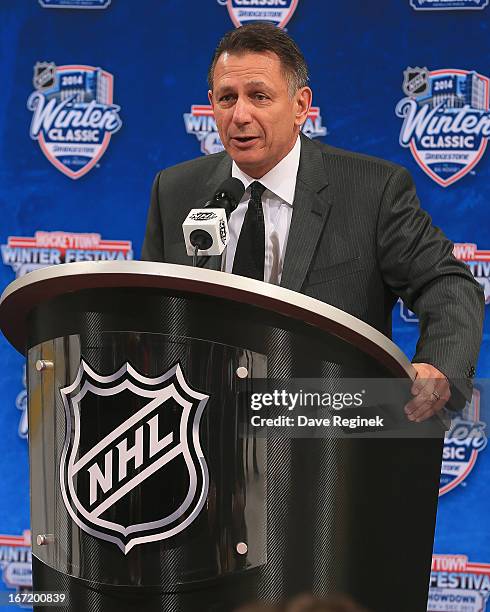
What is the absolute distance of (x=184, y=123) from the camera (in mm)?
3213

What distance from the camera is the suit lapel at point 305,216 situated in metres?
1.62

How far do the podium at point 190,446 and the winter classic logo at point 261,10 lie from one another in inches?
84.4

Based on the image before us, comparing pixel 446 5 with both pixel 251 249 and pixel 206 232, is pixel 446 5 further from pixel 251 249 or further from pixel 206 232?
pixel 206 232

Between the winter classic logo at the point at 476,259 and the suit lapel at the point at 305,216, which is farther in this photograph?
the winter classic logo at the point at 476,259

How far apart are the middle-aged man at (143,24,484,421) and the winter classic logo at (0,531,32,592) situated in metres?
1.85

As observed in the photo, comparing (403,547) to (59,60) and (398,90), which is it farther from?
(59,60)

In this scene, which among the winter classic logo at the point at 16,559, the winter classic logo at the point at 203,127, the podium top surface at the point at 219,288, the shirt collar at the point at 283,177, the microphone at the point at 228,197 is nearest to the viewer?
the podium top surface at the point at 219,288

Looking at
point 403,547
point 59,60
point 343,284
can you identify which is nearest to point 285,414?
point 403,547

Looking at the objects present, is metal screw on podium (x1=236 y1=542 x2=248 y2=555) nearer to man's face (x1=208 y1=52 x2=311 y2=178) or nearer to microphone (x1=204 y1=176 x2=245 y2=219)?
microphone (x1=204 y1=176 x2=245 y2=219)

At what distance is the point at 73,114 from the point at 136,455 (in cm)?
237

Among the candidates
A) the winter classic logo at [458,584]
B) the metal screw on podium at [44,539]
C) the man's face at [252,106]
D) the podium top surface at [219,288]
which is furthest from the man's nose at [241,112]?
the winter classic logo at [458,584]

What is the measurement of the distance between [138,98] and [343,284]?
5.80 feet

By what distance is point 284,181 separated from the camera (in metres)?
1.77

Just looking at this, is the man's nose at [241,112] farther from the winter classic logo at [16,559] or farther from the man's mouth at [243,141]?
the winter classic logo at [16,559]
